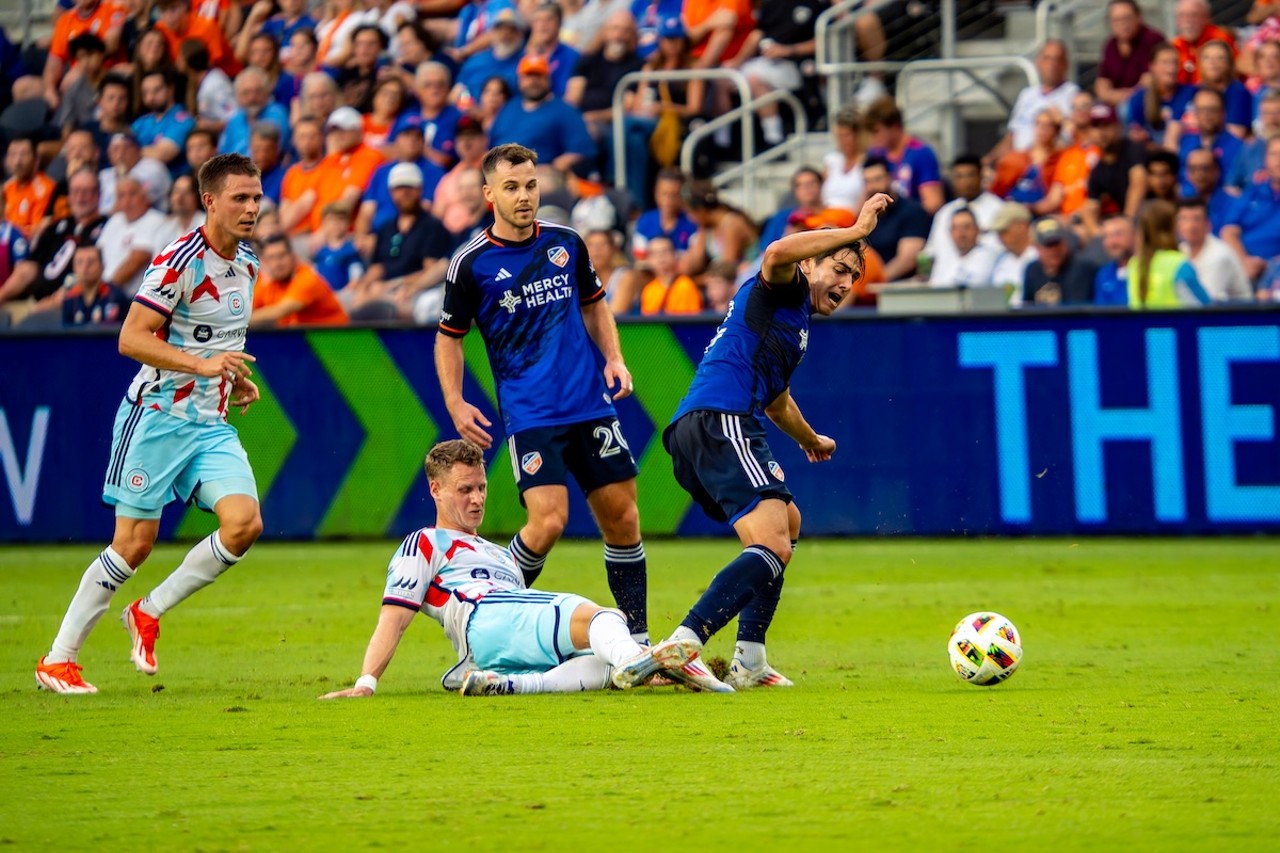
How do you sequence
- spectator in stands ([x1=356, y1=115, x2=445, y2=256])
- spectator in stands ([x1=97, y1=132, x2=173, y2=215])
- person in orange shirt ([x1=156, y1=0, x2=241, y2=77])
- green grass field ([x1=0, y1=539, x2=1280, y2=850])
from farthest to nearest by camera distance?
person in orange shirt ([x1=156, y1=0, x2=241, y2=77]) < spectator in stands ([x1=97, y1=132, x2=173, y2=215]) < spectator in stands ([x1=356, y1=115, x2=445, y2=256]) < green grass field ([x1=0, y1=539, x2=1280, y2=850])

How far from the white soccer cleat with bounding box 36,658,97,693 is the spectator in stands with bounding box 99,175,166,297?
35.2 feet

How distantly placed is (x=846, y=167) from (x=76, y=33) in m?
10.3

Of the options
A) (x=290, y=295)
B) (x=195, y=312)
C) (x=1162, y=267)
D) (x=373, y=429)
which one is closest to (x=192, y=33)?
(x=290, y=295)

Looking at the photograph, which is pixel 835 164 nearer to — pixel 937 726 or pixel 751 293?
pixel 751 293

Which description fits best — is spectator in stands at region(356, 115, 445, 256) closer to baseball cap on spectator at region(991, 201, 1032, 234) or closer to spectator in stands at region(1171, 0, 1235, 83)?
baseball cap on spectator at region(991, 201, 1032, 234)

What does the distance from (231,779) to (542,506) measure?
2.81 metres

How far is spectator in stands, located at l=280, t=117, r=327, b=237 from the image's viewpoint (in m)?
18.8

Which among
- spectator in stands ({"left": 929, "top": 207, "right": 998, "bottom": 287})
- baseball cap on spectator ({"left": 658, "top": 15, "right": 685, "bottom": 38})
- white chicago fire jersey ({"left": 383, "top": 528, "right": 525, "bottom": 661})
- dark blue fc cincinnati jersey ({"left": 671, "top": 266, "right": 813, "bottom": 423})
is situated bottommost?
white chicago fire jersey ({"left": 383, "top": 528, "right": 525, "bottom": 661})

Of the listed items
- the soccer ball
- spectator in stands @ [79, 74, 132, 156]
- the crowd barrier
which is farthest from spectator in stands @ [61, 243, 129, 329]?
the soccer ball

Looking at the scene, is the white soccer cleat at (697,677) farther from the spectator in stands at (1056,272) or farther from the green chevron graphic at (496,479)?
the spectator in stands at (1056,272)

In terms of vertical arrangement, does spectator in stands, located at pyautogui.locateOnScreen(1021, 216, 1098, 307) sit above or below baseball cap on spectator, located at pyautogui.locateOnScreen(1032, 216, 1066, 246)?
below

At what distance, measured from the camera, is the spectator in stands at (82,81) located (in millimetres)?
21266

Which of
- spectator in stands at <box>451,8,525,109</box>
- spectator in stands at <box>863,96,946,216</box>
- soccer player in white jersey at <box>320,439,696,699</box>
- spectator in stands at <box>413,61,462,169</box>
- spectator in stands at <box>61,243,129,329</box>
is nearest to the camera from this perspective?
soccer player in white jersey at <box>320,439,696,699</box>

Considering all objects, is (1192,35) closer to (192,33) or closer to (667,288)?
(667,288)
